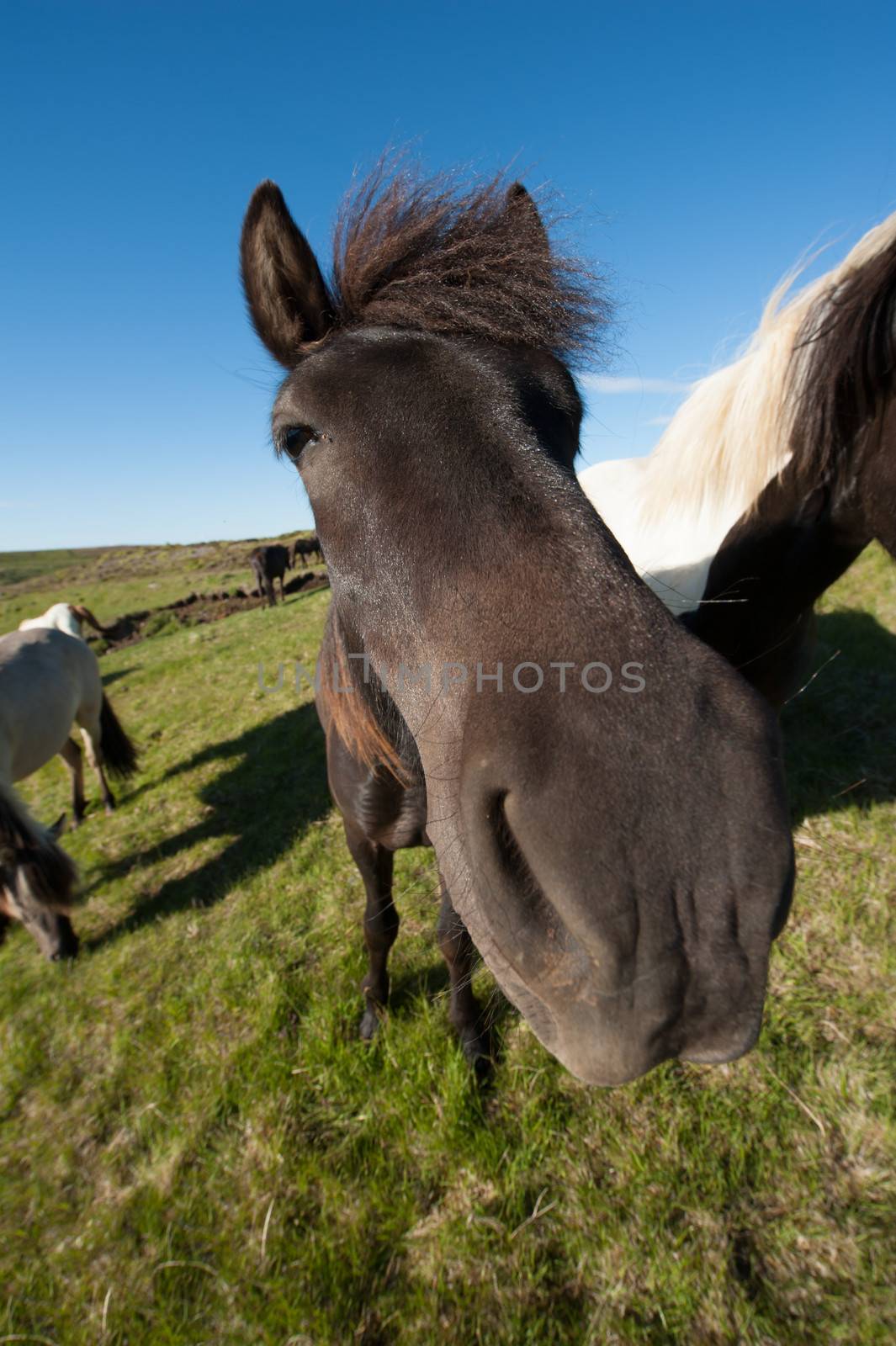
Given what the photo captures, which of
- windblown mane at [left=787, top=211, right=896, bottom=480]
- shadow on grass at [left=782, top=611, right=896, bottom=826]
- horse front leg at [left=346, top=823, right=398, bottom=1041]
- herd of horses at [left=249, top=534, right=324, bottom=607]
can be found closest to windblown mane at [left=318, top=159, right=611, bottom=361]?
windblown mane at [left=787, top=211, right=896, bottom=480]

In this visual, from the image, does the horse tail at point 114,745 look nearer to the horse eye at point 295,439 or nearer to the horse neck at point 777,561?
the horse eye at point 295,439

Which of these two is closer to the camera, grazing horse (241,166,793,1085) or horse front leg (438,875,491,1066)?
grazing horse (241,166,793,1085)

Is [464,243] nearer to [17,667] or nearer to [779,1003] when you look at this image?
[779,1003]

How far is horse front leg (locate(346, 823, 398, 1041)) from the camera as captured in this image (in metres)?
2.88

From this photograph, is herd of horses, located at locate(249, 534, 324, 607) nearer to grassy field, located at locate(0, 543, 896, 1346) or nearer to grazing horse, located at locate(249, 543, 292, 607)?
grazing horse, located at locate(249, 543, 292, 607)

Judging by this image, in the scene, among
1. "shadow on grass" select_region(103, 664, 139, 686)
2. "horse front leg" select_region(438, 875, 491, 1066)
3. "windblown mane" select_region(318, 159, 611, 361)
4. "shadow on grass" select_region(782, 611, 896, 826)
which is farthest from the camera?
"shadow on grass" select_region(103, 664, 139, 686)

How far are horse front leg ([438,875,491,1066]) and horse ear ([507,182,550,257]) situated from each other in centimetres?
266

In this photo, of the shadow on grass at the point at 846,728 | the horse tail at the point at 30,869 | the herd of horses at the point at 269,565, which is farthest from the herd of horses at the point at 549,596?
the herd of horses at the point at 269,565

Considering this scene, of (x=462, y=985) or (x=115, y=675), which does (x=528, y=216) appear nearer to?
(x=462, y=985)

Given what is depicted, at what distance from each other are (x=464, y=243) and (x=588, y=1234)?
11.6 feet

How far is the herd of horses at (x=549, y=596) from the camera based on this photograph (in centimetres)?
98

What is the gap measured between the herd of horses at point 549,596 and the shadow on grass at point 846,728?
1630 millimetres

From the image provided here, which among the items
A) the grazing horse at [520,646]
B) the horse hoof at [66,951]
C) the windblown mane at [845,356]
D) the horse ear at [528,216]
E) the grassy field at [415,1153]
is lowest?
the horse hoof at [66,951]

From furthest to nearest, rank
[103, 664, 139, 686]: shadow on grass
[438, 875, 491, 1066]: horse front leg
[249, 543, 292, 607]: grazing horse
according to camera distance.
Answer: [249, 543, 292, 607]: grazing horse → [103, 664, 139, 686]: shadow on grass → [438, 875, 491, 1066]: horse front leg
